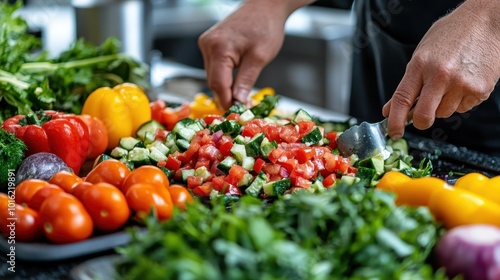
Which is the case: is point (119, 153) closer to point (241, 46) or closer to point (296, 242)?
point (241, 46)

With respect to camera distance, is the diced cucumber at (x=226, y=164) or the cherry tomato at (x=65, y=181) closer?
the cherry tomato at (x=65, y=181)

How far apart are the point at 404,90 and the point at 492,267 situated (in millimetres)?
741

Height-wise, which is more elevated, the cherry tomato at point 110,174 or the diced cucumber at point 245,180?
the cherry tomato at point 110,174

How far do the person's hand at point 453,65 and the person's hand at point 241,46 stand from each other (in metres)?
0.71

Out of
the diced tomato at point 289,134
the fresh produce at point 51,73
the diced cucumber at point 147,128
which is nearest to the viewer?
the diced tomato at point 289,134

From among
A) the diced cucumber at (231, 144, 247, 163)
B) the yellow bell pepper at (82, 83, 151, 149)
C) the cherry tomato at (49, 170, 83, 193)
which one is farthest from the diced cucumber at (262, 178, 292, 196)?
the yellow bell pepper at (82, 83, 151, 149)

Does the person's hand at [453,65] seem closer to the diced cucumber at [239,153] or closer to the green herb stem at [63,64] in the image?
the diced cucumber at [239,153]

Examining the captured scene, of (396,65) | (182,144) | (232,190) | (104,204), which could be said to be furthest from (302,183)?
(396,65)

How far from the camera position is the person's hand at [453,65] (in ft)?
5.97

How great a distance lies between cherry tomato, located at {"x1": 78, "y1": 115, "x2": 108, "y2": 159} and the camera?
7.10ft

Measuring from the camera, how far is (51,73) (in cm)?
271

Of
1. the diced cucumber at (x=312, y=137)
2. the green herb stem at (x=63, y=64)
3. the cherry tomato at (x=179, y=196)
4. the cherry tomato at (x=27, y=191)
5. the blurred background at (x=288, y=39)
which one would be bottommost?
the blurred background at (x=288, y=39)

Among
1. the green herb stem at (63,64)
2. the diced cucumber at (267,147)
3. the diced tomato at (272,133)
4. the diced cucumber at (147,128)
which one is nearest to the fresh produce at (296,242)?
the diced cucumber at (267,147)

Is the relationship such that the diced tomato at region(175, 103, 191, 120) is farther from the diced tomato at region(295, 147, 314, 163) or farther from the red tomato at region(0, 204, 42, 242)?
the red tomato at region(0, 204, 42, 242)
